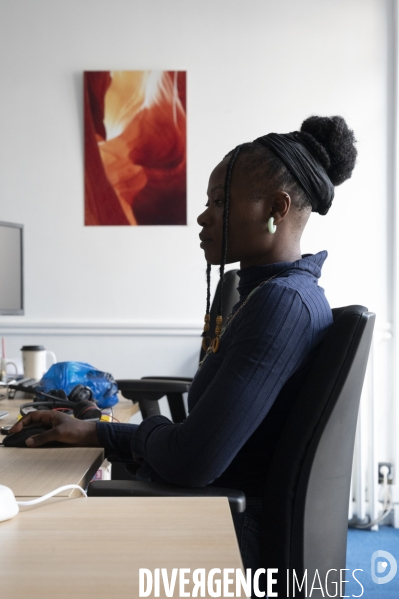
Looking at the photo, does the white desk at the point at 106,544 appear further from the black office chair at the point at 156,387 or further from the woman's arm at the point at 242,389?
the black office chair at the point at 156,387

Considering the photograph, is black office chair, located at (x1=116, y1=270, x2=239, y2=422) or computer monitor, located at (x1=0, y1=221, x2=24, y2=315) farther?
computer monitor, located at (x1=0, y1=221, x2=24, y2=315)

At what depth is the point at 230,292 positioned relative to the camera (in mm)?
2086

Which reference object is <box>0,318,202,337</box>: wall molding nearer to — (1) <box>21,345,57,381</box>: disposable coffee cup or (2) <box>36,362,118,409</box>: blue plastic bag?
(1) <box>21,345,57,381</box>: disposable coffee cup

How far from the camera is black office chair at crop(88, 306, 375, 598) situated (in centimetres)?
97

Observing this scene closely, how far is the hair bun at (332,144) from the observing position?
1.26m

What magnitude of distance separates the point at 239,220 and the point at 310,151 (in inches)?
7.7

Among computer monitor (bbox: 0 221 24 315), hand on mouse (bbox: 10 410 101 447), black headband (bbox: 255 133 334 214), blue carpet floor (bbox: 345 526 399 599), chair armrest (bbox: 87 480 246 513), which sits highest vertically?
black headband (bbox: 255 133 334 214)

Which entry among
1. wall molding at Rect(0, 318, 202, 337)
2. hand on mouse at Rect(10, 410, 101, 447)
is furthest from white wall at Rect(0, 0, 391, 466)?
hand on mouse at Rect(10, 410, 101, 447)

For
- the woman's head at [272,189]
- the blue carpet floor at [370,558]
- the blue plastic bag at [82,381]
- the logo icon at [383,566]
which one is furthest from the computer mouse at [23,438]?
the logo icon at [383,566]

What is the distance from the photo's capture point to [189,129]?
9.87ft

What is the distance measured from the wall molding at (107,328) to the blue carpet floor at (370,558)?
43.9 inches

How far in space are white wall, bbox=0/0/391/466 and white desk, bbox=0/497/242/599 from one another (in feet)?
7.11

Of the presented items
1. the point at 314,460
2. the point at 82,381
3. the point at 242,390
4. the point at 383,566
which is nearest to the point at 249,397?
the point at 242,390

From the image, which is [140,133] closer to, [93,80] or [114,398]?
[93,80]
